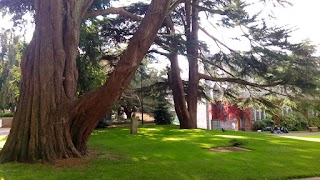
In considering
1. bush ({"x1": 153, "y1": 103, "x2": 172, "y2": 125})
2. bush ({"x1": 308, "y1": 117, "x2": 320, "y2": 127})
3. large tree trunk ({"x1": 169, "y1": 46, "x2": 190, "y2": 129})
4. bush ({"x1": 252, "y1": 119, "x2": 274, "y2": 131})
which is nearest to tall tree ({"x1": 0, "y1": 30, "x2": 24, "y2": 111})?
bush ({"x1": 153, "y1": 103, "x2": 172, "y2": 125})

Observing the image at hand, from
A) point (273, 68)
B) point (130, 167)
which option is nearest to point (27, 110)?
point (130, 167)

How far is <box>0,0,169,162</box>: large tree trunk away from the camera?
886 cm

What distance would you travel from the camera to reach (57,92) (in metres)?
9.52

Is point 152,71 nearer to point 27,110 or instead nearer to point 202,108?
point 202,108

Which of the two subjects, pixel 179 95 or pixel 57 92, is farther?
pixel 179 95

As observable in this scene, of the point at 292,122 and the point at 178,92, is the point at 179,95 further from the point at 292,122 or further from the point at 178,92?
the point at 292,122

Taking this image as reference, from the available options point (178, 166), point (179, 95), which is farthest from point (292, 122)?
point (178, 166)

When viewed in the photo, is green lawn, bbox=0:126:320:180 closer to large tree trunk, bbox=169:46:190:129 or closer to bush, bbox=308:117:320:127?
large tree trunk, bbox=169:46:190:129

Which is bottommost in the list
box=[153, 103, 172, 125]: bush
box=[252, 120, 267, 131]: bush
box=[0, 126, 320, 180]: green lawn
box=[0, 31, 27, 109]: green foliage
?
box=[0, 126, 320, 180]: green lawn

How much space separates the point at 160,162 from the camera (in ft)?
29.0

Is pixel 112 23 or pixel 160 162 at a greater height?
pixel 112 23

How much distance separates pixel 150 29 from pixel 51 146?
4366 mm

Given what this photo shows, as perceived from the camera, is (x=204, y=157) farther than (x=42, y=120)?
Yes

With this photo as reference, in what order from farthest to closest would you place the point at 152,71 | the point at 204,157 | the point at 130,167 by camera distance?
the point at 152,71 < the point at 204,157 < the point at 130,167
